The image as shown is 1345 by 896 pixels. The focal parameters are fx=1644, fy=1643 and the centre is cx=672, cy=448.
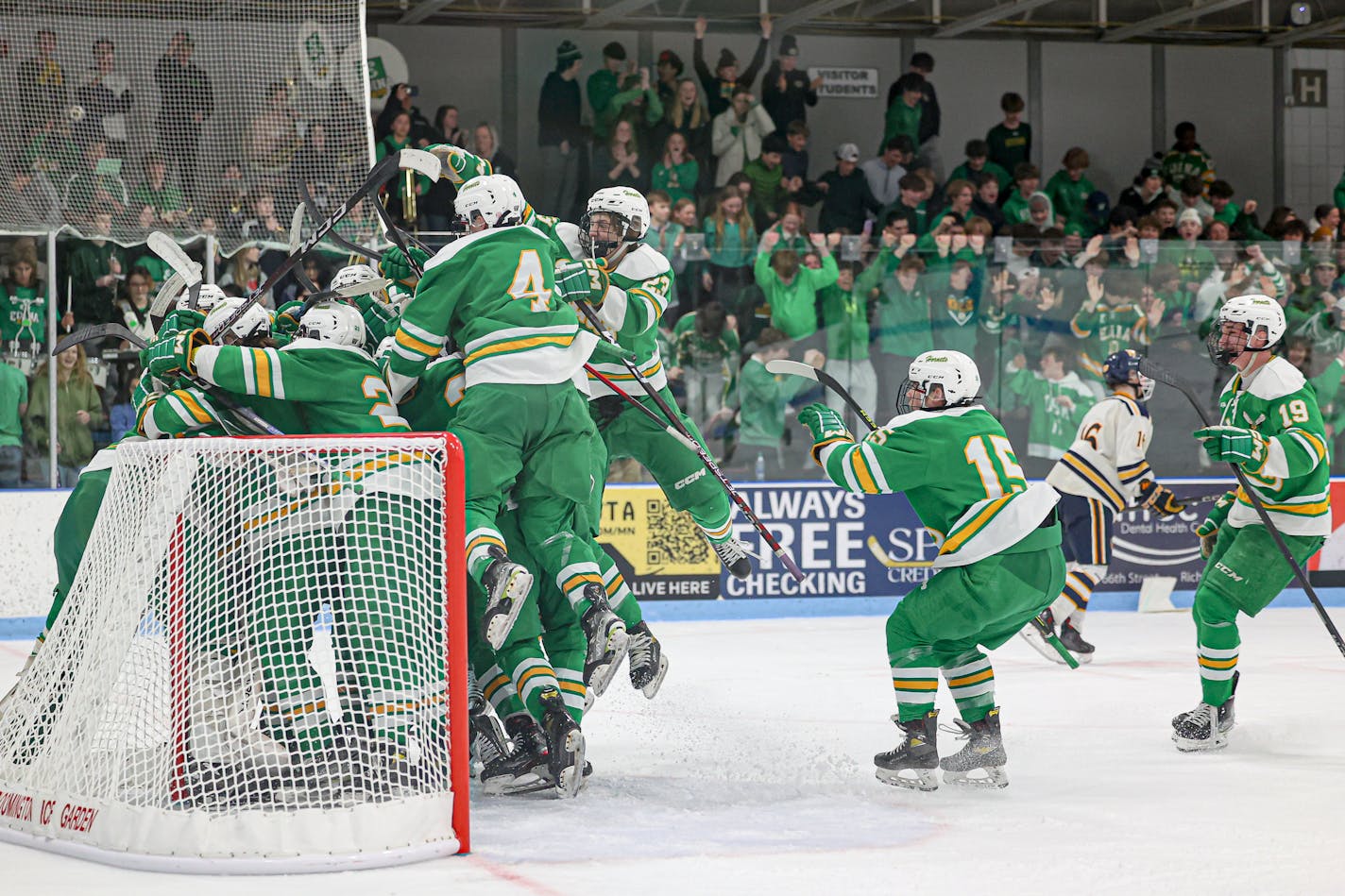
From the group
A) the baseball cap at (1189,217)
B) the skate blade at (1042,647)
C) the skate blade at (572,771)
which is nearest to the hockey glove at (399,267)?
the skate blade at (572,771)

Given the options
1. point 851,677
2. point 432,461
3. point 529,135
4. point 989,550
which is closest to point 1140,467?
point 851,677

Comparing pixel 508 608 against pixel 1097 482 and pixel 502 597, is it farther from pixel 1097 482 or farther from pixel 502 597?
pixel 1097 482

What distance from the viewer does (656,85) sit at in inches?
457

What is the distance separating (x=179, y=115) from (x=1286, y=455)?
5.31 metres

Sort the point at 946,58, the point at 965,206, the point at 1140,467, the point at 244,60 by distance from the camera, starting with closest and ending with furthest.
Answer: the point at 1140,467
the point at 244,60
the point at 965,206
the point at 946,58

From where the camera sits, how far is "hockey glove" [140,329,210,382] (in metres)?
3.97

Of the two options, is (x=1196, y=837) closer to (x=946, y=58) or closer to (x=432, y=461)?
(x=432, y=461)

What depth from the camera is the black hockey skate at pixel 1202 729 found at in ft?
16.2

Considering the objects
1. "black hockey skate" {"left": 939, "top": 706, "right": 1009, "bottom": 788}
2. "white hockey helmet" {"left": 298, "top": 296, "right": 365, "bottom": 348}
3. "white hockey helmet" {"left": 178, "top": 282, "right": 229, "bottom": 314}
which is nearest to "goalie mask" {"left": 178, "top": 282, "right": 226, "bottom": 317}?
"white hockey helmet" {"left": 178, "top": 282, "right": 229, "bottom": 314}

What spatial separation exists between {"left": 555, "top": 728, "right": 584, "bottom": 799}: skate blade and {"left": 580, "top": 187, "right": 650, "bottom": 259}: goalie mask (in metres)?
1.63

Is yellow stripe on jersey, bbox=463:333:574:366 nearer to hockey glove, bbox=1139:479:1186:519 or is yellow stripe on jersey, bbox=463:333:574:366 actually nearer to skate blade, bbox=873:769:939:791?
skate blade, bbox=873:769:939:791

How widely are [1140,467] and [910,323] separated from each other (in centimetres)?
191

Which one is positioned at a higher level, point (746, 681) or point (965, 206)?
point (965, 206)

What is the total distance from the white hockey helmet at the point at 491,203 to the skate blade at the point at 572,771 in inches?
52.8
